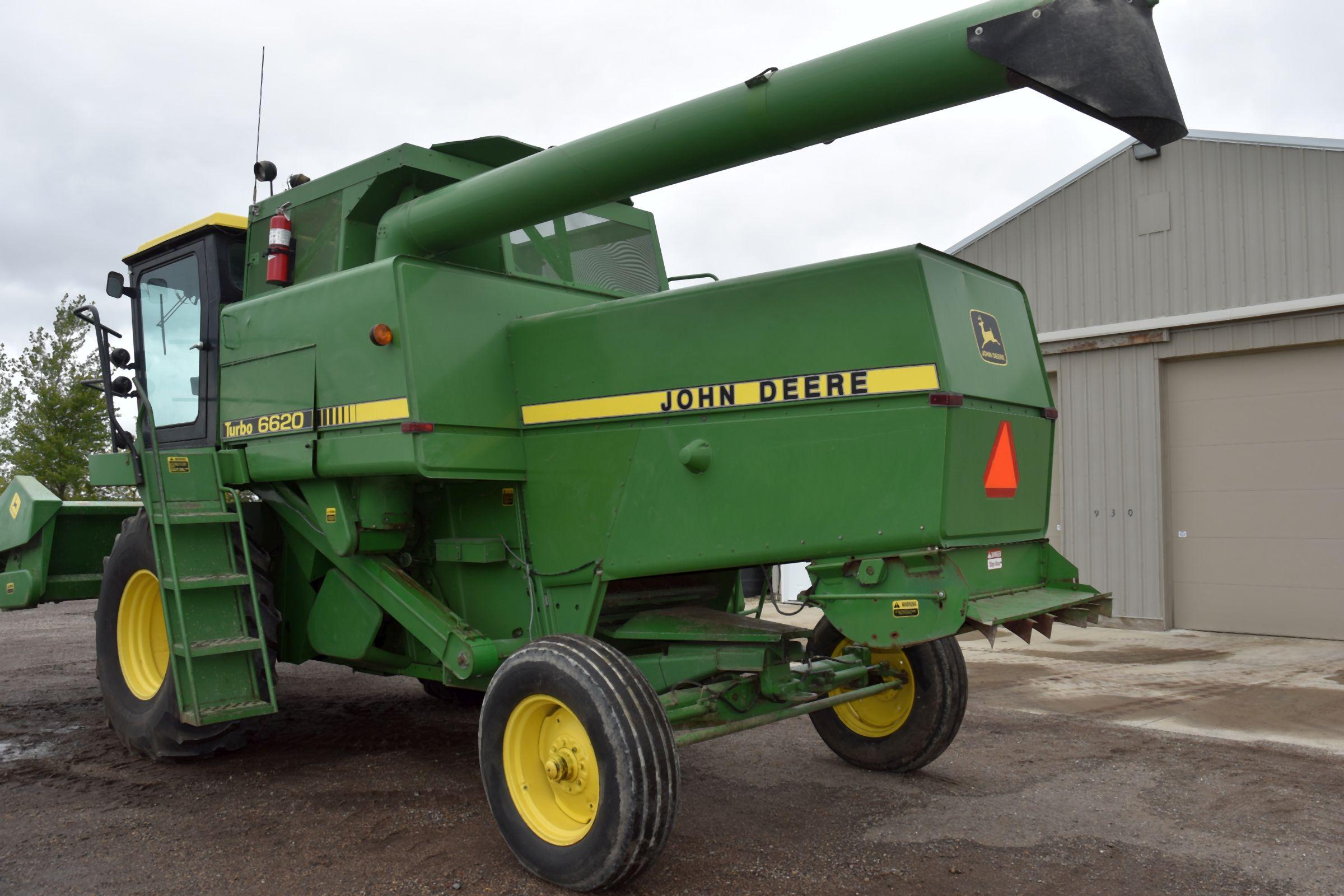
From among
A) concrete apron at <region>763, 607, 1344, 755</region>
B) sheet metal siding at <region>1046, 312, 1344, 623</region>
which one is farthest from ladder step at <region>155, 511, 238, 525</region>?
sheet metal siding at <region>1046, 312, 1344, 623</region>

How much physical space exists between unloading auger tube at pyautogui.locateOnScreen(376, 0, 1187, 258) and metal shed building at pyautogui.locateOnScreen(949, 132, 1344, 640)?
7.75m

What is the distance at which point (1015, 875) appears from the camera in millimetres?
3832

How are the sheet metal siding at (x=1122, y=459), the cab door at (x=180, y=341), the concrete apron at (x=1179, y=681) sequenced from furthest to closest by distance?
the sheet metal siding at (x=1122, y=459)
the concrete apron at (x=1179, y=681)
the cab door at (x=180, y=341)

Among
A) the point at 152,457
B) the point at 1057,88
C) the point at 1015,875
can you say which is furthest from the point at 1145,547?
the point at 152,457

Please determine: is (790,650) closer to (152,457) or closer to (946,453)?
(946,453)

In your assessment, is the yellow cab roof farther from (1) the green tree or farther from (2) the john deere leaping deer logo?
(1) the green tree

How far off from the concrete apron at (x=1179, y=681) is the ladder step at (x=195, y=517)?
4.94m

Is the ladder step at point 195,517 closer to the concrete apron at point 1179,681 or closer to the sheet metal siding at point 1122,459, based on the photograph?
the concrete apron at point 1179,681

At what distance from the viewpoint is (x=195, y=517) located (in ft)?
16.9

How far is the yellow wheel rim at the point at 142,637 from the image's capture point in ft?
18.5

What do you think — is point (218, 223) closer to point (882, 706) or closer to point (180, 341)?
point (180, 341)

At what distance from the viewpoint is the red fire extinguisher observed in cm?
547

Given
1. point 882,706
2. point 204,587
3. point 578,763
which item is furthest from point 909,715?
point 204,587

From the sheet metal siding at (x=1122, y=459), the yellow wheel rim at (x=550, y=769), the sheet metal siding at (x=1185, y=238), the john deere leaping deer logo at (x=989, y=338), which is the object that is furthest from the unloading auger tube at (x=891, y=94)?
the sheet metal siding at (x=1122, y=459)
